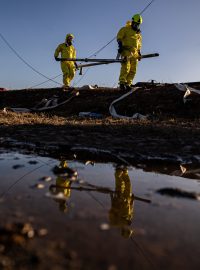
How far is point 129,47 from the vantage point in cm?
1127

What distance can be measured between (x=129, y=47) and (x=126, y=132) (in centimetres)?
540

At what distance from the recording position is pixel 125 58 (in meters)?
11.2

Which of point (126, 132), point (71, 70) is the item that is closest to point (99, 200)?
point (126, 132)

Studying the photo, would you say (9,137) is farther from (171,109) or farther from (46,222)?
(171,109)

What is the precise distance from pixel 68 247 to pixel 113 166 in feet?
7.66

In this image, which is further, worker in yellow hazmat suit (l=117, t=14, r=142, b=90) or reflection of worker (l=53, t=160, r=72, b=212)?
worker in yellow hazmat suit (l=117, t=14, r=142, b=90)

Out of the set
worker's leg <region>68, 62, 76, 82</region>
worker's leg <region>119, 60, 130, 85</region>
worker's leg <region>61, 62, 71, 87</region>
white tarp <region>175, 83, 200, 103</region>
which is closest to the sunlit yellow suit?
white tarp <region>175, 83, 200, 103</region>

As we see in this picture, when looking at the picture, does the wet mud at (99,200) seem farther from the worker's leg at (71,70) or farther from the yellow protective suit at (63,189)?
the worker's leg at (71,70)

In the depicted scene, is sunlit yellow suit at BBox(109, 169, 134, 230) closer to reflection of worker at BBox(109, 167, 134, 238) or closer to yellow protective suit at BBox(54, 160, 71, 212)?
reflection of worker at BBox(109, 167, 134, 238)

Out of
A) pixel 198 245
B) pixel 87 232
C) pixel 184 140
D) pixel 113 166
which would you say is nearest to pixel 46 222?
Result: pixel 87 232

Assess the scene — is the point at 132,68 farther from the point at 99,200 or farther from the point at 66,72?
the point at 99,200

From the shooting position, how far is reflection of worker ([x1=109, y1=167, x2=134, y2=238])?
2059 mm

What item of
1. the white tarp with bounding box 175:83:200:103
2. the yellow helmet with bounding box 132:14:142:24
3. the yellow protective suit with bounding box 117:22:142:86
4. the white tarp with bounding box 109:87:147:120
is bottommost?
the white tarp with bounding box 109:87:147:120

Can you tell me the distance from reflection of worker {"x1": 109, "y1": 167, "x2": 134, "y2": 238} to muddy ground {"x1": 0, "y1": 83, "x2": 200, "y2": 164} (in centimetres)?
107
